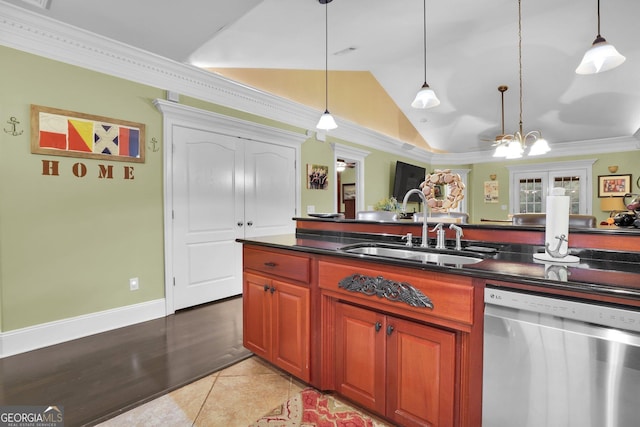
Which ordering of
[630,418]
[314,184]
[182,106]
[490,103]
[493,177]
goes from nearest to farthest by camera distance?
[630,418], [182,106], [314,184], [490,103], [493,177]

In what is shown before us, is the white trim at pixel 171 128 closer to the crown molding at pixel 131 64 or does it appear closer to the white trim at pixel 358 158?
the crown molding at pixel 131 64

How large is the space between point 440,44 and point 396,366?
4.32m

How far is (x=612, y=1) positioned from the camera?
3387mm

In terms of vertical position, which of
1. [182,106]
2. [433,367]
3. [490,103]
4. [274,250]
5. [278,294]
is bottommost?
[433,367]

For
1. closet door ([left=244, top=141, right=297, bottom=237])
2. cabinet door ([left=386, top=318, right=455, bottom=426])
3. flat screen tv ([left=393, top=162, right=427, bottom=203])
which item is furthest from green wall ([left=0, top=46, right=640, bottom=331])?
flat screen tv ([left=393, top=162, right=427, bottom=203])

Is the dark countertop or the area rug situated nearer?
the dark countertop

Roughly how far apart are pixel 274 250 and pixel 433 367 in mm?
1130

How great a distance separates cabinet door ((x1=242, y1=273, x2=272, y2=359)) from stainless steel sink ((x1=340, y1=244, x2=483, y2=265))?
648mm

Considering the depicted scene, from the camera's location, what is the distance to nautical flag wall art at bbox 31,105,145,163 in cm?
250

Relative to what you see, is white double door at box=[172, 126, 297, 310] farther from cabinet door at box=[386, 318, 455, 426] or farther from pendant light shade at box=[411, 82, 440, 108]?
cabinet door at box=[386, 318, 455, 426]

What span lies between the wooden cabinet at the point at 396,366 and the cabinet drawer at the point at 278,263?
11.8 inches

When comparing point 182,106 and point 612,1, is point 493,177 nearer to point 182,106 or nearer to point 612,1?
point 612,1

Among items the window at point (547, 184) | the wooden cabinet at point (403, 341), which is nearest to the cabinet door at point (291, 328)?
the wooden cabinet at point (403, 341)

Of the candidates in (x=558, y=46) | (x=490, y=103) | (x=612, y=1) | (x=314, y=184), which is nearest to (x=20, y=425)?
(x=314, y=184)
